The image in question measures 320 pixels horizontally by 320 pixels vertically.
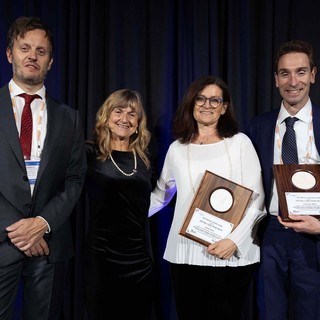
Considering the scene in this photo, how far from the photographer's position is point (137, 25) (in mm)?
2785

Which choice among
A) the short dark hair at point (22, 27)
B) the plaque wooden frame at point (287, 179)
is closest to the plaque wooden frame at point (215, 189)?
the plaque wooden frame at point (287, 179)

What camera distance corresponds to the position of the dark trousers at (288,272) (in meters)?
1.91

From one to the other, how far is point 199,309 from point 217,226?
0.44 metres

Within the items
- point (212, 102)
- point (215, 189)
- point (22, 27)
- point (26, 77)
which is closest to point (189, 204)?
point (215, 189)

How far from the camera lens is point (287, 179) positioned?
1787 mm

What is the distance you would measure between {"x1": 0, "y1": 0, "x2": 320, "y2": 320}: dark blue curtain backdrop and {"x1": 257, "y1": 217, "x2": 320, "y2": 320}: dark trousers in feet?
2.57

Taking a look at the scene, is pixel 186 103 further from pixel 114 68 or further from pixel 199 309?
pixel 199 309

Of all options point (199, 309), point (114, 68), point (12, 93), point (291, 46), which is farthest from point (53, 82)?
point (199, 309)

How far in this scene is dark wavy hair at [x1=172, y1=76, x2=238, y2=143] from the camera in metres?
2.11

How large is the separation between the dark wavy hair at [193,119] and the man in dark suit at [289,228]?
162 millimetres

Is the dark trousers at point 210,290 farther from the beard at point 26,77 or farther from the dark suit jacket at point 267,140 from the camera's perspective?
the beard at point 26,77

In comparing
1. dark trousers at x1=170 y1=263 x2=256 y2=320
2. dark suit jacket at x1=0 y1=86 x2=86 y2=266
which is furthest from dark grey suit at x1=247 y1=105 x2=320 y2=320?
dark suit jacket at x1=0 y1=86 x2=86 y2=266

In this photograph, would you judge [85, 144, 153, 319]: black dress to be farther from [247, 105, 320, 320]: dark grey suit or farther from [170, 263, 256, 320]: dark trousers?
[247, 105, 320, 320]: dark grey suit

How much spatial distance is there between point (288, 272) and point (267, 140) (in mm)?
648
